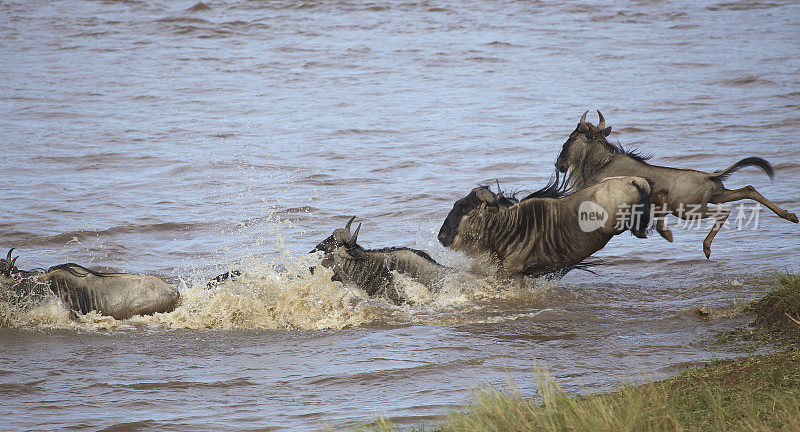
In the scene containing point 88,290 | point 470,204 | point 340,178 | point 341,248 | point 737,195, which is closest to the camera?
point 88,290

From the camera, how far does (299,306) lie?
26.0ft

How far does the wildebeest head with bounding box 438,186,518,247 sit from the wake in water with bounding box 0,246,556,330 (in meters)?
0.38

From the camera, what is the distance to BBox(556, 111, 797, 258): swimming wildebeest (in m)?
7.91

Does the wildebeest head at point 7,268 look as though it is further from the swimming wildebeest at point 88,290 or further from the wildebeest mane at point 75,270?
the wildebeest mane at point 75,270

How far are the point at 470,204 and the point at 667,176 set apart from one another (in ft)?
5.40

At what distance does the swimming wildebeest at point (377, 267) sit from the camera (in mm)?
8297

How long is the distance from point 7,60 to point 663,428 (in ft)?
80.9

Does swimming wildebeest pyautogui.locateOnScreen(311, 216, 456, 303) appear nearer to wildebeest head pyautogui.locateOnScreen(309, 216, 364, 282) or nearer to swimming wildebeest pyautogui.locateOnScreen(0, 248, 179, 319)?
wildebeest head pyautogui.locateOnScreen(309, 216, 364, 282)

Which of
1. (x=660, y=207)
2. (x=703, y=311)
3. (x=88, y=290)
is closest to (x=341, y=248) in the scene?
(x=88, y=290)

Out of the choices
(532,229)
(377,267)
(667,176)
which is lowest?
(377,267)

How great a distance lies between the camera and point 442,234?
8.38m

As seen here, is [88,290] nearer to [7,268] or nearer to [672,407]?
[7,268]

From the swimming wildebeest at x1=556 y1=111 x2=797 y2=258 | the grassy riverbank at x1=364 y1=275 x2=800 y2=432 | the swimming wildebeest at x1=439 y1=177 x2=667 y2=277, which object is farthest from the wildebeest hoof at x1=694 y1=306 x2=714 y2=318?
the grassy riverbank at x1=364 y1=275 x2=800 y2=432

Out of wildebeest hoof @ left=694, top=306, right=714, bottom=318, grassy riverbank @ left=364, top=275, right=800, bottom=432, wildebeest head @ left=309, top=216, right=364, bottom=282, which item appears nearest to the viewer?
grassy riverbank @ left=364, top=275, right=800, bottom=432
